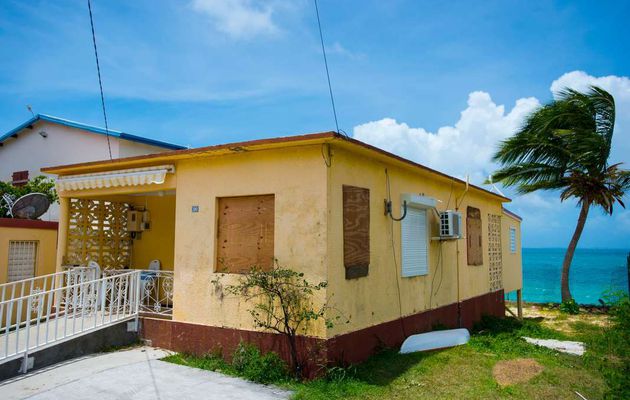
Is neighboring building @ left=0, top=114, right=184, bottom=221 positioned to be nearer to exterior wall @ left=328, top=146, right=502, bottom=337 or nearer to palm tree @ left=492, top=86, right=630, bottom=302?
exterior wall @ left=328, top=146, right=502, bottom=337

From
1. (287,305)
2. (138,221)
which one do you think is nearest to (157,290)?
(138,221)

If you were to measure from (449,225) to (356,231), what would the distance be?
3.56 meters

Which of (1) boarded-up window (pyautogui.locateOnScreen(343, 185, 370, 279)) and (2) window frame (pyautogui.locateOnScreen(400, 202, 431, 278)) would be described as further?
(2) window frame (pyautogui.locateOnScreen(400, 202, 431, 278))

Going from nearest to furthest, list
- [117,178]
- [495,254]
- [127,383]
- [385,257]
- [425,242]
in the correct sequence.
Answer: [127,383], [385,257], [117,178], [425,242], [495,254]

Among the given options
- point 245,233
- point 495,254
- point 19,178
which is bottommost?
point 495,254

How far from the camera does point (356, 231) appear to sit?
25.5 feet

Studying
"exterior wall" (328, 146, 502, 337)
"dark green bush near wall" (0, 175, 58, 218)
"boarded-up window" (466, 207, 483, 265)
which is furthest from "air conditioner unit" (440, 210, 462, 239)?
"dark green bush near wall" (0, 175, 58, 218)

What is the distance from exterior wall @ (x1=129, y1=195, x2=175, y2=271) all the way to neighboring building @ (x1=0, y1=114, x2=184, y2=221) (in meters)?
2.75

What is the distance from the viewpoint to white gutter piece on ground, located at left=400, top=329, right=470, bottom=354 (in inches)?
346

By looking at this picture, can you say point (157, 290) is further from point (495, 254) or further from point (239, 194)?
point (495, 254)

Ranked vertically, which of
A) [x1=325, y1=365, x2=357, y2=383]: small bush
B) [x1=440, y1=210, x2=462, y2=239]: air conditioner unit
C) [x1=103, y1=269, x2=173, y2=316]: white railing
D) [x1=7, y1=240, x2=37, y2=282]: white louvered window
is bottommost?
[x1=325, y1=365, x2=357, y2=383]: small bush

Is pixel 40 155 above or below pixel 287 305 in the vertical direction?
above

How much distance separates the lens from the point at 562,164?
59.7 feet

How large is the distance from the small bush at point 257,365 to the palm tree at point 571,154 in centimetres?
1475
